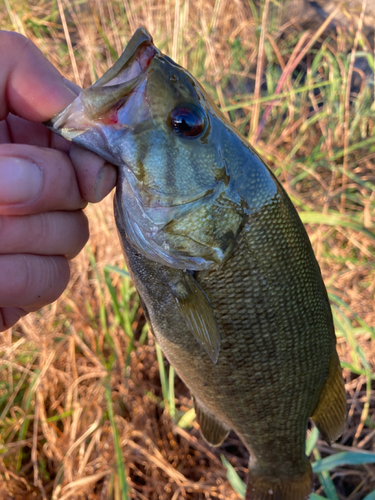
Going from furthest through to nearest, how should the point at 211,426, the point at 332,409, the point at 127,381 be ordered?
1. the point at 127,381
2. the point at 211,426
3. the point at 332,409

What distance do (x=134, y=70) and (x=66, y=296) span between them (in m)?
1.63

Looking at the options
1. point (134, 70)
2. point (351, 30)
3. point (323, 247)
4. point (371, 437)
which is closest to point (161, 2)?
point (351, 30)

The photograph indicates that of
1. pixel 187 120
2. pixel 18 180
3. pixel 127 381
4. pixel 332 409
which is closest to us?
pixel 18 180

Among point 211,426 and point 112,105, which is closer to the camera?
point 112,105

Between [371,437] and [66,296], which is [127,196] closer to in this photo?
[66,296]

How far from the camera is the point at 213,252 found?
36.7 inches

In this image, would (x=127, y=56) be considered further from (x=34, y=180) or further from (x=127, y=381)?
(x=127, y=381)

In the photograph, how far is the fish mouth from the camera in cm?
76

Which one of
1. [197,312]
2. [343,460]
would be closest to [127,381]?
[343,460]

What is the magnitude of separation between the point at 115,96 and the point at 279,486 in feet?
4.50

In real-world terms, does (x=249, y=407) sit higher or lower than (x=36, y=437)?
higher

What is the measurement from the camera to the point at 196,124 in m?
0.88

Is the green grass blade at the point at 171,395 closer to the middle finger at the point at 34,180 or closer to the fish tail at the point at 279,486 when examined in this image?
the fish tail at the point at 279,486

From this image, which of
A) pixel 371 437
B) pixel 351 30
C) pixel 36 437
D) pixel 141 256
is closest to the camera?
pixel 141 256
